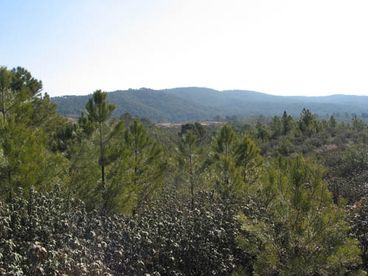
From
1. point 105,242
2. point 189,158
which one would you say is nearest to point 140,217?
point 105,242

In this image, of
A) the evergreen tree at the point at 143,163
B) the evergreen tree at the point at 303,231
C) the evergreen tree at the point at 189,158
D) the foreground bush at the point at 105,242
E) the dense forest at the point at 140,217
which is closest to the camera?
the foreground bush at the point at 105,242

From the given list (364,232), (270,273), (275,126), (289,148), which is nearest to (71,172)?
(270,273)

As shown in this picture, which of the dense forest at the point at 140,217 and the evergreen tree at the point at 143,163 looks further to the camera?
the evergreen tree at the point at 143,163

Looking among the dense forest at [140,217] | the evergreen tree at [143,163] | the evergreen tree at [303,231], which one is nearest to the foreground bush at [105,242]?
the dense forest at [140,217]

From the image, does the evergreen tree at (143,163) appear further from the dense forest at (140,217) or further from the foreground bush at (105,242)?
the foreground bush at (105,242)

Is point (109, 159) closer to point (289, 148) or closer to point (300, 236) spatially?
point (300, 236)

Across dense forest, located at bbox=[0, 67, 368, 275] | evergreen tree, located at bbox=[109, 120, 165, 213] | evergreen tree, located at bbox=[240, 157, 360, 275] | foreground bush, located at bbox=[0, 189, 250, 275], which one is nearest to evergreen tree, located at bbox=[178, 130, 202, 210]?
evergreen tree, located at bbox=[109, 120, 165, 213]

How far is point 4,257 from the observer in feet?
32.1

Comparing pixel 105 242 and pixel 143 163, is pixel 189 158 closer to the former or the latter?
pixel 143 163

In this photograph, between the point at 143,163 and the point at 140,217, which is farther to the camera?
the point at 143,163

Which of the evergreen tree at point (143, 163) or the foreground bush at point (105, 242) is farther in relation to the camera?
the evergreen tree at point (143, 163)

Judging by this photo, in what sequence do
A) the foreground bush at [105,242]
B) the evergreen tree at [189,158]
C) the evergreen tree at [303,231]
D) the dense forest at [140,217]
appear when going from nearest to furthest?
the foreground bush at [105,242]
the dense forest at [140,217]
the evergreen tree at [303,231]
the evergreen tree at [189,158]

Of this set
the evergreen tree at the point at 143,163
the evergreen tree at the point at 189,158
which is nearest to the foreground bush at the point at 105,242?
the evergreen tree at the point at 143,163

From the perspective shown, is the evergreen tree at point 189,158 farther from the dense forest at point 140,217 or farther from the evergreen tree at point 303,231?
the evergreen tree at point 303,231
